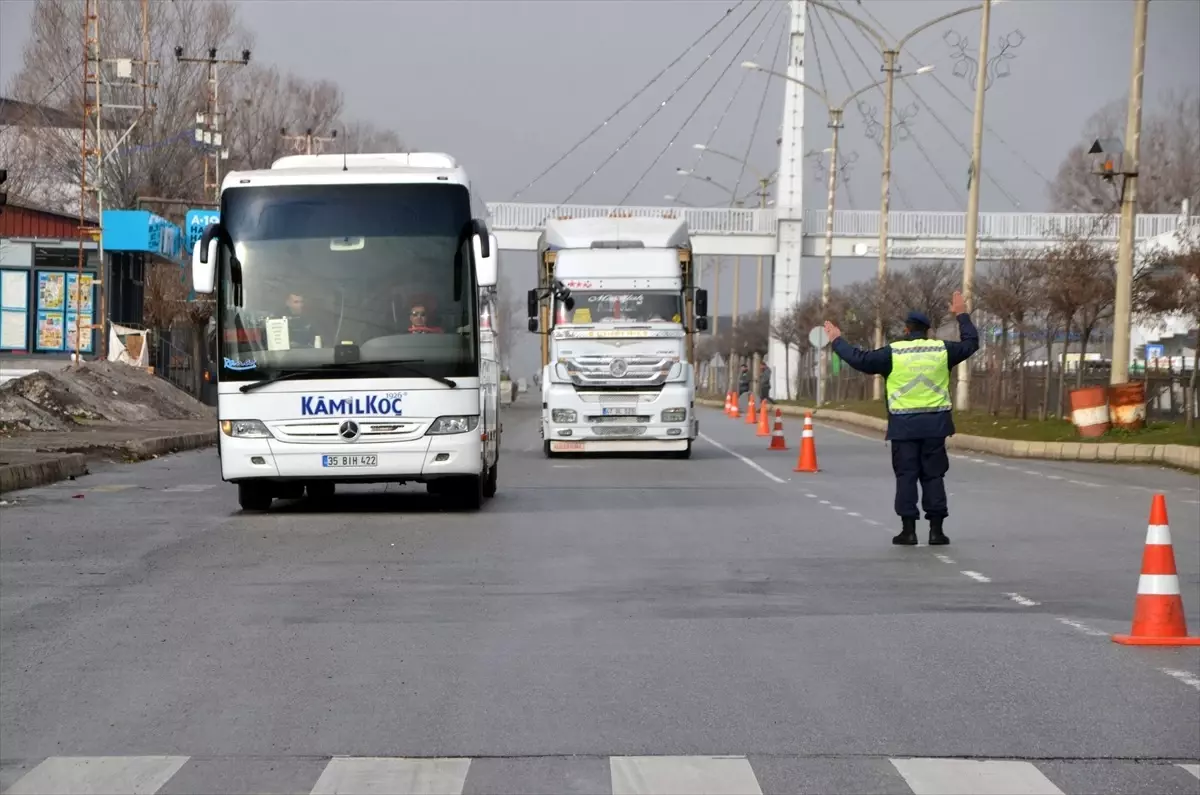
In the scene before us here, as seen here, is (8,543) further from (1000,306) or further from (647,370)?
(1000,306)

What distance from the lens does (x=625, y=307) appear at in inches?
1204

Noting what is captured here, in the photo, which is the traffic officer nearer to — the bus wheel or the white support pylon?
the bus wheel

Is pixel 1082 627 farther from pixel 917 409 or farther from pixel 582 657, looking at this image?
pixel 917 409

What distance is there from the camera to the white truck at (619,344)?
30250mm

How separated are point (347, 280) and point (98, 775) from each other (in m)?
11.6

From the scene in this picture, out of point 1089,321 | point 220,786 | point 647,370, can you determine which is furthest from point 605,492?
point 1089,321

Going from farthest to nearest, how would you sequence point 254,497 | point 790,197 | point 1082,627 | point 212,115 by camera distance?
point 790,197 → point 212,115 → point 254,497 → point 1082,627

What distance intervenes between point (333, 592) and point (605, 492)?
1038cm

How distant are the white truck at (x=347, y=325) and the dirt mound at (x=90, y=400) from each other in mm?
17022

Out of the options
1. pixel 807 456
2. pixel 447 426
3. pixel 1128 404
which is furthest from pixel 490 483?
pixel 1128 404

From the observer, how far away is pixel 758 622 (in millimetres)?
10836

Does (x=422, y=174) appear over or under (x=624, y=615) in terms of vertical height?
over

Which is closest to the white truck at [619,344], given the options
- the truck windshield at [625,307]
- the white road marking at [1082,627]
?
the truck windshield at [625,307]

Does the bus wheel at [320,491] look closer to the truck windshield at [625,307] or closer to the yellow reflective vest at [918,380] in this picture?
the yellow reflective vest at [918,380]
